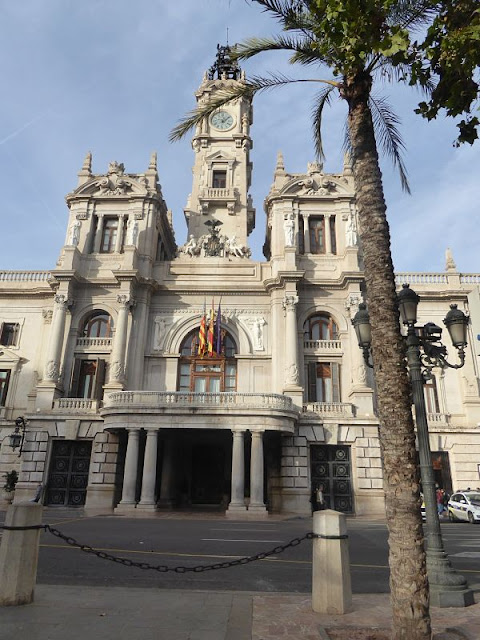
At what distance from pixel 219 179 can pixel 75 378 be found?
21.1 m

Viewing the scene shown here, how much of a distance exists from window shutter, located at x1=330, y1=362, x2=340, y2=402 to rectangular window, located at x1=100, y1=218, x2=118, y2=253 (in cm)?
1760

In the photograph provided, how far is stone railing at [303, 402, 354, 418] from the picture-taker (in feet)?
94.1

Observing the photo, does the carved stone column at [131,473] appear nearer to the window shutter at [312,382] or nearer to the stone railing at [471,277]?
the window shutter at [312,382]

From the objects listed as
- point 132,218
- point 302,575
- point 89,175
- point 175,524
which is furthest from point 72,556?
point 89,175

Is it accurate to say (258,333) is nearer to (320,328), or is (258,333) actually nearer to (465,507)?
(320,328)

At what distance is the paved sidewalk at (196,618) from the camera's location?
5.55m

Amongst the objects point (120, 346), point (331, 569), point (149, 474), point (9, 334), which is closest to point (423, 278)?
point (120, 346)

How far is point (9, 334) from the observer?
33.6m

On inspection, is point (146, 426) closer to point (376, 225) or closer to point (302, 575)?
point (302, 575)

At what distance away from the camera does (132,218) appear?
34.4 m

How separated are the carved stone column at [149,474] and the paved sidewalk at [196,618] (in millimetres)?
17631

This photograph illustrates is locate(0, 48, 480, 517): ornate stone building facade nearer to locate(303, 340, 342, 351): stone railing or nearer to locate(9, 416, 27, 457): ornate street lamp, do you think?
locate(303, 340, 342, 351): stone railing

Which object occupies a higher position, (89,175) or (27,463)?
(89,175)

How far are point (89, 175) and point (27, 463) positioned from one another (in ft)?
69.5
